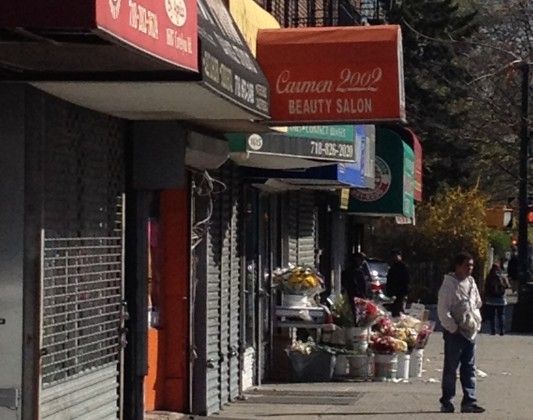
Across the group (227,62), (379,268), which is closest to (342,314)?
(227,62)

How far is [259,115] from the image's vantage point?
33.3 ft

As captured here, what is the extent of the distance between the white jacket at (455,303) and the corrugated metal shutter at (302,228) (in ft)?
17.7

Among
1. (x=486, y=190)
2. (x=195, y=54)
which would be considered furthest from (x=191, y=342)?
(x=486, y=190)

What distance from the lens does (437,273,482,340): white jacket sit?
1416cm

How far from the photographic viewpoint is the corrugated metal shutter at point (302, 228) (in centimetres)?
1964

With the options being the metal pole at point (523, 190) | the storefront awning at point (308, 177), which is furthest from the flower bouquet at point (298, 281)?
the metal pole at point (523, 190)

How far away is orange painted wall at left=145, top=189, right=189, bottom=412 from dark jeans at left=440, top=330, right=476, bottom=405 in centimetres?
274

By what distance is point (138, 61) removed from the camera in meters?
7.65

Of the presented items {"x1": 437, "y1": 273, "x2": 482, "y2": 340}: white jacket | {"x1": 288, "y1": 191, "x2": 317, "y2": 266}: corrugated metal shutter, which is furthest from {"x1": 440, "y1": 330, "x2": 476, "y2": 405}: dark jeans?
{"x1": 288, "y1": 191, "x2": 317, "y2": 266}: corrugated metal shutter

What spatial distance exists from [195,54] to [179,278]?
6106 millimetres

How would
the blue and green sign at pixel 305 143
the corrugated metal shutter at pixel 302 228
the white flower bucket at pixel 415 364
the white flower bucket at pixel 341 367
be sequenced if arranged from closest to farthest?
the blue and green sign at pixel 305 143 → the white flower bucket at pixel 341 367 → the white flower bucket at pixel 415 364 → the corrugated metal shutter at pixel 302 228

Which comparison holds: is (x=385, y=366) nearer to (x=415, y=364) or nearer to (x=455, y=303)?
(x=415, y=364)

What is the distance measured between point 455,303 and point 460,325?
227 millimetres

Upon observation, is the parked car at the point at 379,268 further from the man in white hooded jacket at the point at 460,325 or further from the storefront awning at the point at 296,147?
the man in white hooded jacket at the point at 460,325
